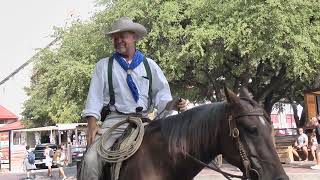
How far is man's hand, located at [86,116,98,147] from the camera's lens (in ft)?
Result: 14.2

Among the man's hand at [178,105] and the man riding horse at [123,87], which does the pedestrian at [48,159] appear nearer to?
the man riding horse at [123,87]

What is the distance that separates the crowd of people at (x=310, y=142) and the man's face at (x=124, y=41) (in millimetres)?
14453

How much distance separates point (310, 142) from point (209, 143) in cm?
1724

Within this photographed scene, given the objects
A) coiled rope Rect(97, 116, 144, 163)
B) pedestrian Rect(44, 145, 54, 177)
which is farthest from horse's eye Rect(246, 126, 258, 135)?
pedestrian Rect(44, 145, 54, 177)

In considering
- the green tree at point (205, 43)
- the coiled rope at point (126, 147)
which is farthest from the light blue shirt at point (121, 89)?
the green tree at point (205, 43)

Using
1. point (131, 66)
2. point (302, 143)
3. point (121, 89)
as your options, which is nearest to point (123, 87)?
point (121, 89)

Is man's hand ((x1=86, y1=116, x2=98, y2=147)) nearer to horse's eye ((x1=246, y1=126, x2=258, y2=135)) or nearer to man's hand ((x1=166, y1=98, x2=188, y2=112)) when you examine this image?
man's hand ((x1=166, y1=98, x2=188, y2=112))

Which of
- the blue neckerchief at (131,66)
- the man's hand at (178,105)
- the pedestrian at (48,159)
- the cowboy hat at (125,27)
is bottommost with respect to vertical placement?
the pedestrian at (48,159)

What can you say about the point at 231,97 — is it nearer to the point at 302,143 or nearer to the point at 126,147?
the point at 126,147

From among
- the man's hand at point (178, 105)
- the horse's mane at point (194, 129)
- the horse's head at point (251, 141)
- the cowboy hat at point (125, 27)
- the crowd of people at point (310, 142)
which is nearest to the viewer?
the horse's head at point (251, 141)

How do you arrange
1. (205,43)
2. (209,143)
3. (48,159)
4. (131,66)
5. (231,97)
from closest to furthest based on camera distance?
(231,97)
(209,143)
(131,66)
(205,43)
(48,159)

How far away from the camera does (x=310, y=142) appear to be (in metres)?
20.0

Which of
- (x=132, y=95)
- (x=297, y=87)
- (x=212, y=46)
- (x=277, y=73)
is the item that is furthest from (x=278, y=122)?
(x=132, y=95)

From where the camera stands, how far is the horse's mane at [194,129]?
3561 mm
